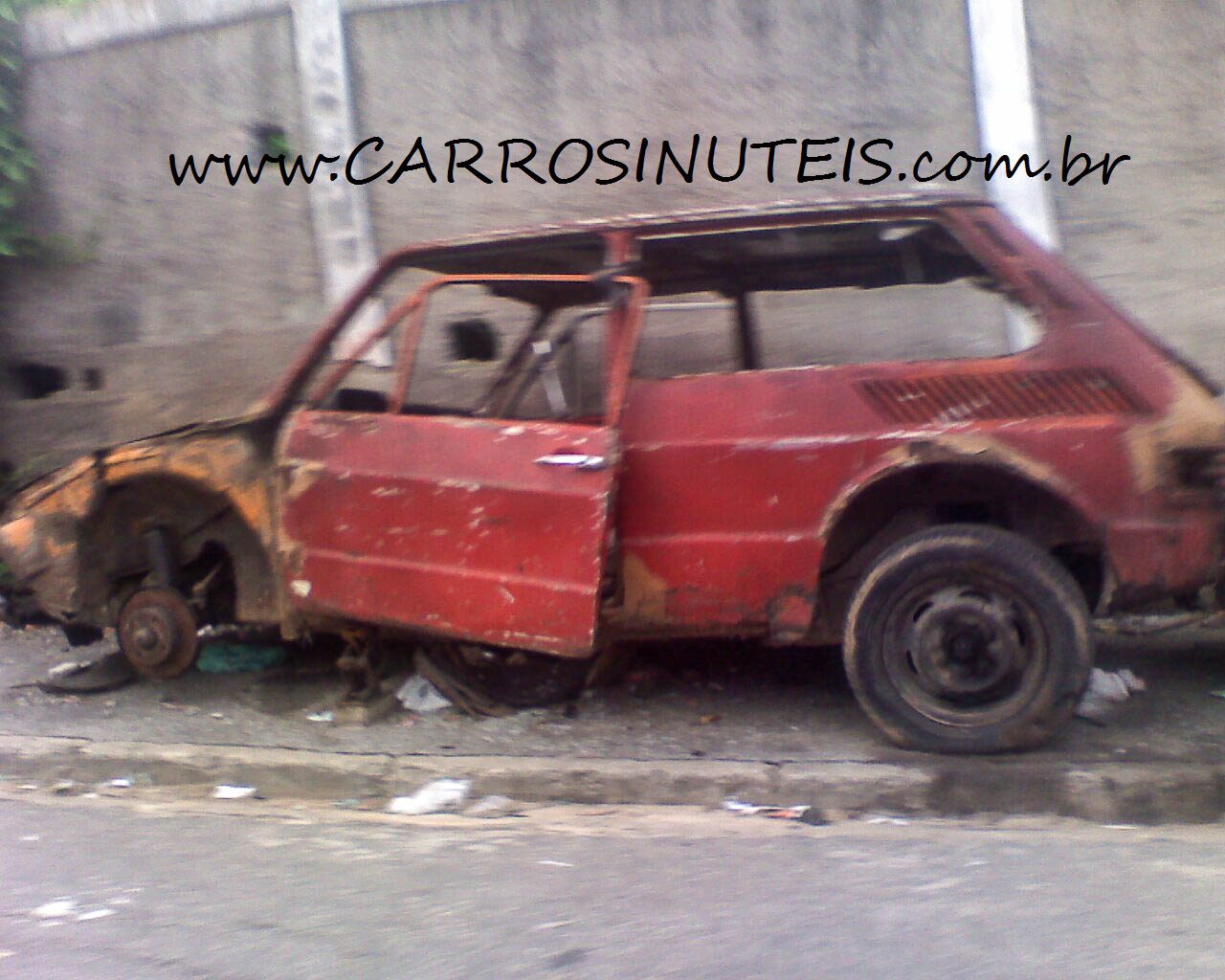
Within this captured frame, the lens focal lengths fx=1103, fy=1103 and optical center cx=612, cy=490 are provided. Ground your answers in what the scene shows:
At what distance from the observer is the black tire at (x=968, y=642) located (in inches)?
142

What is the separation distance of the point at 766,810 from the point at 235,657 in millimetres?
2724

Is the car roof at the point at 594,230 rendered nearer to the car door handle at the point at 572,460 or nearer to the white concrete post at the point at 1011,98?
the car door handle at the point at 572,460

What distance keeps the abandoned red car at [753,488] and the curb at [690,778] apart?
20cm

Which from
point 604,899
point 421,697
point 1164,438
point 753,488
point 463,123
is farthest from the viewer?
point 463,123

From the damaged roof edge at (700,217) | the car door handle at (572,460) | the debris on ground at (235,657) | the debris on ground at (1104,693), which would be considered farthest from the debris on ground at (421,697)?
the debris on ground at (1104,693)

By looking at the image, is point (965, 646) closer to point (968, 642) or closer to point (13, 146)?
point (968, 642)

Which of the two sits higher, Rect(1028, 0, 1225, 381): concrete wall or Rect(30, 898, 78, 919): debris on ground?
Rect(1028, 0, 1225, 381): concrete wall

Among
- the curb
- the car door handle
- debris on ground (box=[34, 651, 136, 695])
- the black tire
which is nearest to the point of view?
the curb

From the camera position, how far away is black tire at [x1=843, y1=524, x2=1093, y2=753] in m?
3.61

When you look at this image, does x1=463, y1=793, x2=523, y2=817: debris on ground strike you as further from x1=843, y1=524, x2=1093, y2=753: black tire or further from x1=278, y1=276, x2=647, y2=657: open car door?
x1=843, y1=524, x2=1093, y2=753: black tire

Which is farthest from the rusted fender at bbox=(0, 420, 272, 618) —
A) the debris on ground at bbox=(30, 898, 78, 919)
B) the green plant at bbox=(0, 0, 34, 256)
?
the green plant at bbox=(0, 0, 34, 256)

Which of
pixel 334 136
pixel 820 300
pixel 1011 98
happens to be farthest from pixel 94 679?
pixel 1011 98

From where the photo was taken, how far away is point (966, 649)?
3717 millimetres

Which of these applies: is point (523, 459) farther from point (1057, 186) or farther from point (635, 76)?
point (1057, 186)
